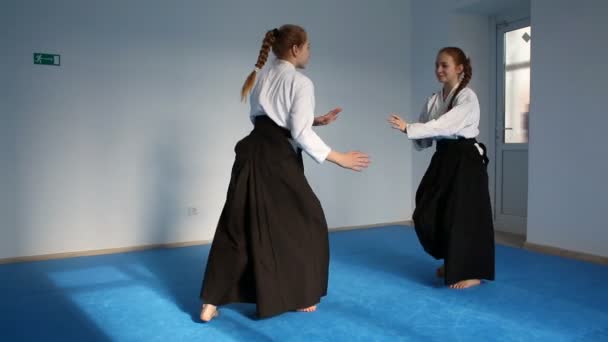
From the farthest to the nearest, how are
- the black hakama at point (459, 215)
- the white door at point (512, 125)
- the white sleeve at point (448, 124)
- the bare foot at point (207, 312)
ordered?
the white door at point (512, 125)
the black hakama at point (459, 215)
the white sleeve at point (448, 124)
the bare foot at point (207, 312)

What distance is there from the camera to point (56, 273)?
133 inches

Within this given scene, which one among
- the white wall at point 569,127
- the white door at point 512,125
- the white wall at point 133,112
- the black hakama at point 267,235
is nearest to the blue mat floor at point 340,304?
the black hakama at point 267,235

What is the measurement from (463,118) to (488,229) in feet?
2.31

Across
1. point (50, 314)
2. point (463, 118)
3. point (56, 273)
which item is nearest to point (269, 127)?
point (463, 118)

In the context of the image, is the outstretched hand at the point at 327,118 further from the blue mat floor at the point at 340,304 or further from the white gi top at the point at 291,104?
the blue mat floor at the point at 340,304

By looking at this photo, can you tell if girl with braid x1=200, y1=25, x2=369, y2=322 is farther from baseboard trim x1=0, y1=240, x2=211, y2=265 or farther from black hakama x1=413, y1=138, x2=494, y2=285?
baseboard trim x1=0, y1=240, x2=211, y2=265

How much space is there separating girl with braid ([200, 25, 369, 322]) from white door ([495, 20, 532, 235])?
10.4 feet

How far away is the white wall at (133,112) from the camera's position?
3.79 m

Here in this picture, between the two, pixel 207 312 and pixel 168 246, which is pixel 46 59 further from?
pixel 207 312

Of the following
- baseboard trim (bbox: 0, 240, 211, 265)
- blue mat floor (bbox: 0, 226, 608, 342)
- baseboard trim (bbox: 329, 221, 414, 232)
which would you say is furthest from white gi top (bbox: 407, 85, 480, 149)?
baseboard trim (bbox: 0, 240, 211, 265)

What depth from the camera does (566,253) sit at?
12.5 feet

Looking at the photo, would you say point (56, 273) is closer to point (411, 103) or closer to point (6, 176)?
point (6, 176)

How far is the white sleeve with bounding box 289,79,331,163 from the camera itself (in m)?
2.28

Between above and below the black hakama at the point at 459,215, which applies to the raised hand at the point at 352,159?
above
